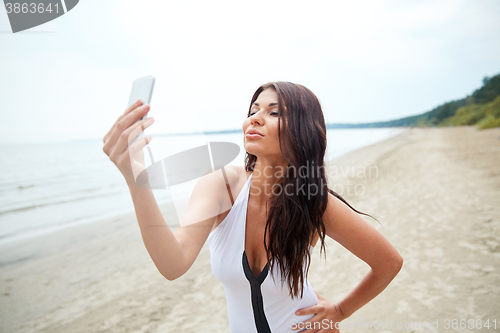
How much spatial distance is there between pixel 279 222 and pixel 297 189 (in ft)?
0.65

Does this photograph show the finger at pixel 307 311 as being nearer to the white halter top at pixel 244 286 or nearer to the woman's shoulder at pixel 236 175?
the white halter top at pixel 244 286

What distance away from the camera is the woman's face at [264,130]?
4.33 feet

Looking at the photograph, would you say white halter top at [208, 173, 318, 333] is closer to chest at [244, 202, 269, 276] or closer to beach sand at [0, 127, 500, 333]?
chest at [244, 202, 269, 276]

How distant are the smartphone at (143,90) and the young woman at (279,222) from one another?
632 millimetres

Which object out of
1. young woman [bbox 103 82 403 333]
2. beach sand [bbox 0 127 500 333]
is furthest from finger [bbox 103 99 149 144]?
beach sand [bbox 0 127 500 333]

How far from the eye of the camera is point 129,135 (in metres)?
0.68

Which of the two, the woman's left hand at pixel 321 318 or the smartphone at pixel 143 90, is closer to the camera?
the smartphone at pixel 143 90

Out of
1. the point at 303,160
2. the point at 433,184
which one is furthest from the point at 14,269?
the point at 433,184

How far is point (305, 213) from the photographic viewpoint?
1.38m

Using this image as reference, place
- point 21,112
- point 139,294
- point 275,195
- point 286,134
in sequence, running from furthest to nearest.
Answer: point 21,112, point 139,294, point 275,195, point 286,134

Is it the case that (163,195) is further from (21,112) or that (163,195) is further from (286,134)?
(286,134)

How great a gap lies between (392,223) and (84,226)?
25.7 feet

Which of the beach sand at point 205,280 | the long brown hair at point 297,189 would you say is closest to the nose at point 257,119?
the long brown hair at point 297,189

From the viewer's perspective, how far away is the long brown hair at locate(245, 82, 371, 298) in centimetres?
135
